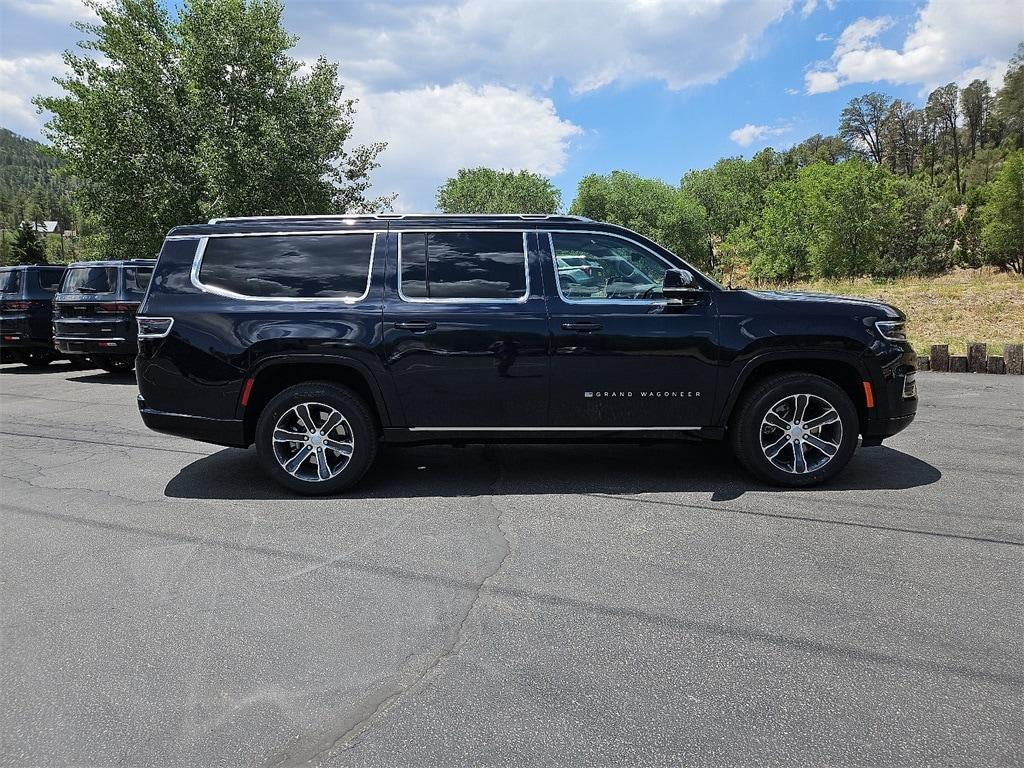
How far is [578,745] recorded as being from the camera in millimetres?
2293

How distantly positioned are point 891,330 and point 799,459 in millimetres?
1129

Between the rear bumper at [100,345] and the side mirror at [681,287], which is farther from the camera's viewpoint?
the rear bumper at [100,345]

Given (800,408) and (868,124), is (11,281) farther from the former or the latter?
(868,124)

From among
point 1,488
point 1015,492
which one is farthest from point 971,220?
point 1,488

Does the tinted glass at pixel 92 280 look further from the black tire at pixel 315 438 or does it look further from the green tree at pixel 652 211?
the green tree at pixel 652 211

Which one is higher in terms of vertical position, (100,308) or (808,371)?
(100,308)

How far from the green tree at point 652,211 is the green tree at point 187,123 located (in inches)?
2401

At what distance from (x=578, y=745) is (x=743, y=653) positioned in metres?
0.90

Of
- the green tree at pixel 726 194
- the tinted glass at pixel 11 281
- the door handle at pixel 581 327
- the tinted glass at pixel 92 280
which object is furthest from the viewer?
the green tree at pixel 726 194

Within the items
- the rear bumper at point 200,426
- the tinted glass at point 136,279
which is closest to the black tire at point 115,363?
the tinted glass at point 136,279

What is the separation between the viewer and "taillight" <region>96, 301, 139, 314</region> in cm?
1115

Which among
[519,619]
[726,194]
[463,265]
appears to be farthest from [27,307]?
[726,194]

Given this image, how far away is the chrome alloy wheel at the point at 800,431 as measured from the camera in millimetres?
5008

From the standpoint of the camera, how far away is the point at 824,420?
16.4ft
